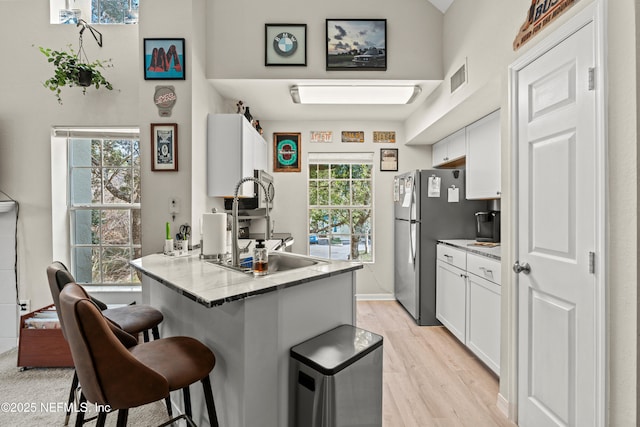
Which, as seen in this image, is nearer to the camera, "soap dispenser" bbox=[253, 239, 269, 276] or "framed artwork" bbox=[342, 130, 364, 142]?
"soap dispenser" bbox=[253, 239, 269, 276]

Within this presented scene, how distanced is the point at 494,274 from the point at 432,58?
192 centimetres

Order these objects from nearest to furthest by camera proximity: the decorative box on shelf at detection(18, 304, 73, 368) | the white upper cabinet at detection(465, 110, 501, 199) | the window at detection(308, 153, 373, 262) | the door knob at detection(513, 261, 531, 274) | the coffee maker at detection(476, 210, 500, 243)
Answer: the door knob at detection(513, 261, 531, 274) < the decorative box on shelf at detection(18, 304, 73, 368) < the white upper cabinet at detection(465, 110, 501, 199) < the coffee maker at detection(476, 210, 500, 243) < the window at detection(308, 153, 373, 262)

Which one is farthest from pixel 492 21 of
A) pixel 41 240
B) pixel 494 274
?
pixel 41 240

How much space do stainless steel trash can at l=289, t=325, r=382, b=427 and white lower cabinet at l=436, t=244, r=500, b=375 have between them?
4.04ft

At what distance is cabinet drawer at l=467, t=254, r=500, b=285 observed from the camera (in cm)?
222

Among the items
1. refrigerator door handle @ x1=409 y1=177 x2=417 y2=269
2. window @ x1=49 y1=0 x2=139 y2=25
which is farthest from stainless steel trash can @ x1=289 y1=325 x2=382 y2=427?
window @ x1=49 y1=0 x2=139 y2=25

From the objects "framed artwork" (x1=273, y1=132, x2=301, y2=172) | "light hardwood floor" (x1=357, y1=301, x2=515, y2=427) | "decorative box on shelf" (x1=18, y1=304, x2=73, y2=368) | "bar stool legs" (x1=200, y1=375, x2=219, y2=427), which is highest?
"framed artwork" (x1=273, y1=132, x2=301, y2=172)

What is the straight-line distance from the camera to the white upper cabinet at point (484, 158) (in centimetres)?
259

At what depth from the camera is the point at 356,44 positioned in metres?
2.72

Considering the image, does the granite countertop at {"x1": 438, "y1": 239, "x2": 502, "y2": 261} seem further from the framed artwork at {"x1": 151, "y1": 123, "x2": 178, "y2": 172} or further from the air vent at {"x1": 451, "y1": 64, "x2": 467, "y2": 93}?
the framed artwork at {"x1": 151, "y1": 123, "x2": 178, "y2": 172}

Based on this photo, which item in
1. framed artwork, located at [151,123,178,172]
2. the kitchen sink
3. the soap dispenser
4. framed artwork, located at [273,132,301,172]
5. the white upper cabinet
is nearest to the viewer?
the soap dispenser

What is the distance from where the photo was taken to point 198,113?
2.56 m

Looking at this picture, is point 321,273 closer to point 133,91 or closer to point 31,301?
point 133,91

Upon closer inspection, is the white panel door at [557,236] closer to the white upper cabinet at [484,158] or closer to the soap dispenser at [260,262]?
the white upper cabinet at [484,158]
